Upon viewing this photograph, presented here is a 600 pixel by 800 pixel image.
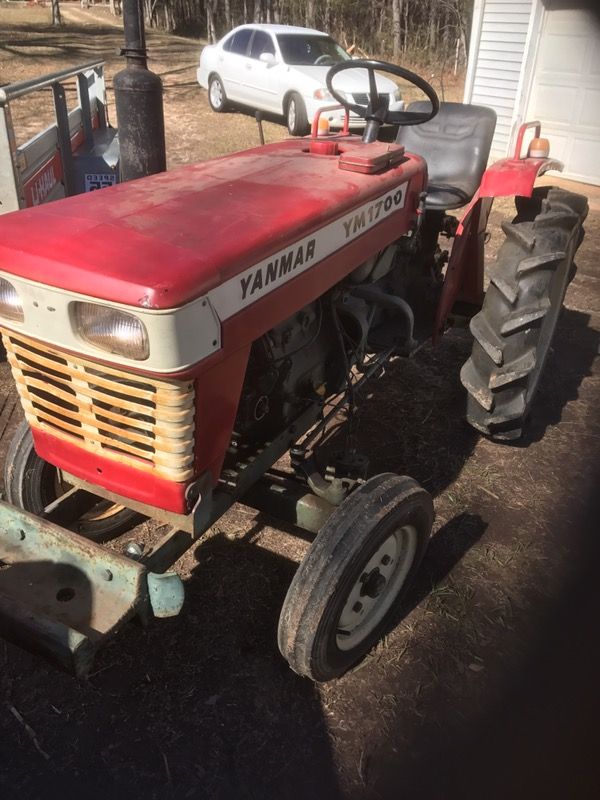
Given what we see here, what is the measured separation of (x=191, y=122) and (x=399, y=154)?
9.66 meters

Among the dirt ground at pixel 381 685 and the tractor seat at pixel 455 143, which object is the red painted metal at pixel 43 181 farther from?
the tractor seat at pixel 455 143

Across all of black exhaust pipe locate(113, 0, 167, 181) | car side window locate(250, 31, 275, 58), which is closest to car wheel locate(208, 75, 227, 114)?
car side window locate(250, 31, 275, 58)

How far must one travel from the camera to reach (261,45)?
10859 millimetres

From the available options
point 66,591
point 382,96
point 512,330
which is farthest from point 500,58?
point 66,591

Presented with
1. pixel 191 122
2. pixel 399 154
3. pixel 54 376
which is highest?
pixel 399 154

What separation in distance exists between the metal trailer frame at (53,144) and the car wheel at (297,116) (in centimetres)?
392

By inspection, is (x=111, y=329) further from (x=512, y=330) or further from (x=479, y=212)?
(x=479, y=212)

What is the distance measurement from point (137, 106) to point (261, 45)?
8.03 m

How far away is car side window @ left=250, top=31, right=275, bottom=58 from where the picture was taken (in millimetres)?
10656

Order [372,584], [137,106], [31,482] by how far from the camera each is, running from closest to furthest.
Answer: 1. [372,584]
2. [31,482]
3. [137,106]

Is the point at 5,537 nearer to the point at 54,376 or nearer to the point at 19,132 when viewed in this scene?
the point at 54,376

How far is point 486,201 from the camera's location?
3605 millimetres

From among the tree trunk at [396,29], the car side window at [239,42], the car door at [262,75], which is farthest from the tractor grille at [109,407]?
the tree trunk at [396,29]

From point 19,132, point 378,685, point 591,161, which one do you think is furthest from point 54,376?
point 19,132
